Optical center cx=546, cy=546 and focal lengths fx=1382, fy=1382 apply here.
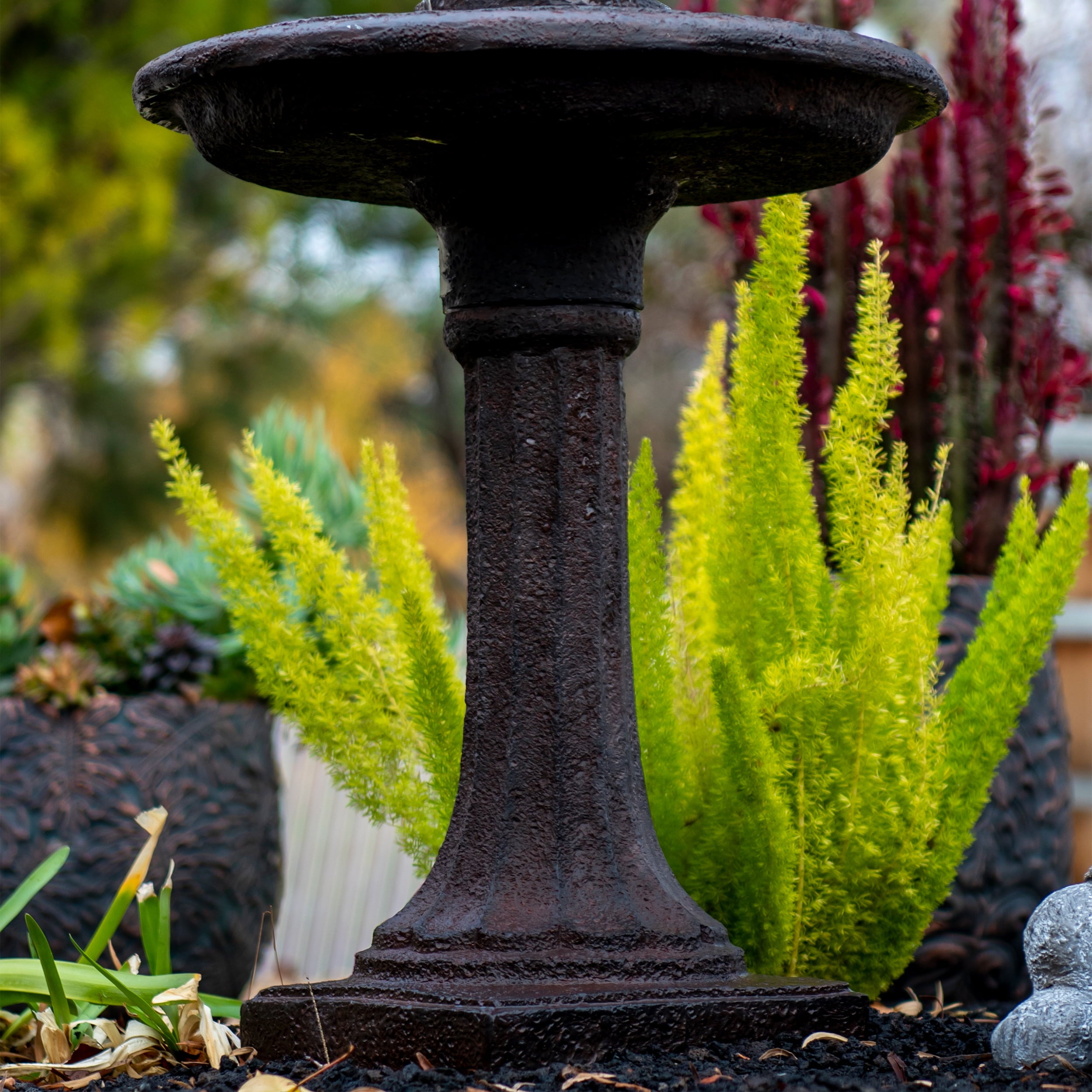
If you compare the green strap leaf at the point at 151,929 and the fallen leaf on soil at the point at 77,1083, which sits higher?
the green strap leaf at the point at 151,929

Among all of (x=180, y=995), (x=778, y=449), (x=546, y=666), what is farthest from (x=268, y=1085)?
(x=778, y=449)

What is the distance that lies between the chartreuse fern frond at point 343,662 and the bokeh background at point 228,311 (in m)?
1.42

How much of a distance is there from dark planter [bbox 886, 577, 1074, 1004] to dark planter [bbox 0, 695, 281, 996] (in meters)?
1.27

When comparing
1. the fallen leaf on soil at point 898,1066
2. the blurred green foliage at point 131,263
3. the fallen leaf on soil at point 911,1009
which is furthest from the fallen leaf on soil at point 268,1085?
the blurred green foliage at point 131,263

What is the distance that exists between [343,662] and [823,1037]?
85 centimetres

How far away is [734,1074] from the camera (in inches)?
55.2

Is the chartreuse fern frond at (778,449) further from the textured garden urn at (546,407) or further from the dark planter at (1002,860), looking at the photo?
the dark planter at (1002,860)

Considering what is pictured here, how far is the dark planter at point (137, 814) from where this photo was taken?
2.60m

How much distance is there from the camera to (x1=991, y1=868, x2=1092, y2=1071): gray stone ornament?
4.61 feet

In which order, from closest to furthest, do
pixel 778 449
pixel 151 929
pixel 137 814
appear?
pixel 778 449
pixel 151 929
pixel 137 814

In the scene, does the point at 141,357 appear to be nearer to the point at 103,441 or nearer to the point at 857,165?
the point at 103,441

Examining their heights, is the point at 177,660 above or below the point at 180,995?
above

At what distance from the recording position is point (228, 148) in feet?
5.58

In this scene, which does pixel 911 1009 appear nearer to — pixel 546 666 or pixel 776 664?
pixel 776 664
